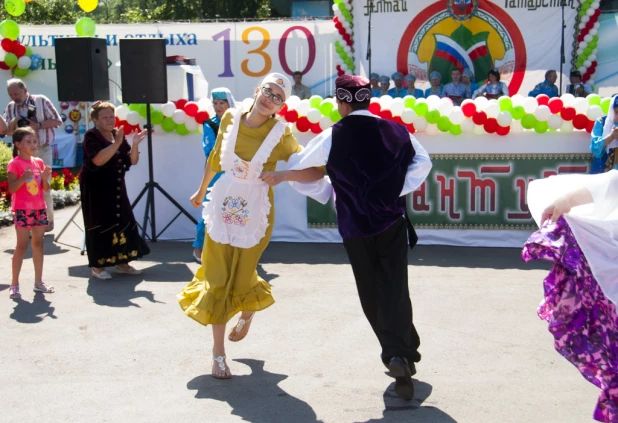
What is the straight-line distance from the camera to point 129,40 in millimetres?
9125

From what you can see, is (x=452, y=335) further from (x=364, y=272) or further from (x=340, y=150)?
(x=340, y=150)

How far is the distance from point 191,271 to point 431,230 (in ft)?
8.94

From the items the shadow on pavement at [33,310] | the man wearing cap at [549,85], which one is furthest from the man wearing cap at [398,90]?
the shadow on pavement at [33,310]

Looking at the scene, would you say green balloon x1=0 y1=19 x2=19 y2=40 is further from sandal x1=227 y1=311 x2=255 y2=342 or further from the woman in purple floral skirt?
the woman in purple floral skirt

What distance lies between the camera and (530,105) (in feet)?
28.5

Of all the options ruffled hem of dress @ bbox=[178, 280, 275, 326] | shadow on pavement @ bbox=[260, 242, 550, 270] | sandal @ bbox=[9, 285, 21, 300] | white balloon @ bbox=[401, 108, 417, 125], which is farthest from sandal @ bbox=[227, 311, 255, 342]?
white balloon @ bbox=[401, 108, 417, 125]

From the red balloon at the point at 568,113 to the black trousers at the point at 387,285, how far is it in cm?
456

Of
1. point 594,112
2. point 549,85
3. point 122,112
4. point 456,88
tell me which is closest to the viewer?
point 594,112

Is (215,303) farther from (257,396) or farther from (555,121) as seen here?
(555,121)

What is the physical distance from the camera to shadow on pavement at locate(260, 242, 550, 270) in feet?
27.3

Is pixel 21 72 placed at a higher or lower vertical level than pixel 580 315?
higher

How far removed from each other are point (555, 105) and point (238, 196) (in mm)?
4791

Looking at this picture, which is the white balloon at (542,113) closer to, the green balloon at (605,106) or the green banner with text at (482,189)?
the green banner with text at (482,189)

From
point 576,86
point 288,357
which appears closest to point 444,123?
point 288,357
